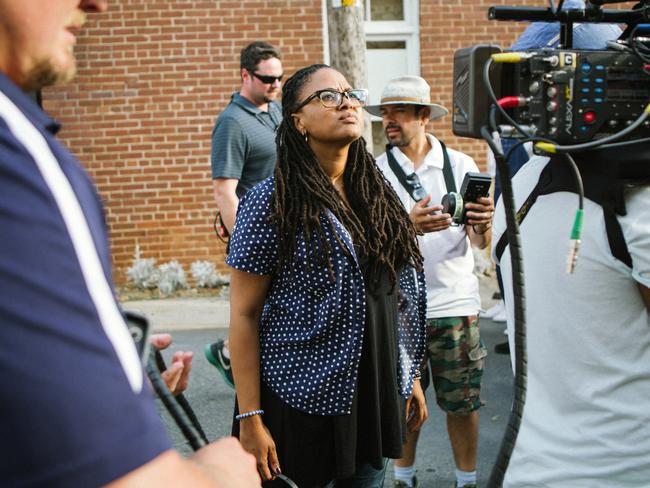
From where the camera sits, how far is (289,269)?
2.70 meters

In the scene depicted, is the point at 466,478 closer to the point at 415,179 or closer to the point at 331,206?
the point at 415,179

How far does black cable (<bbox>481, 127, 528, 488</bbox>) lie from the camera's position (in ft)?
5.20

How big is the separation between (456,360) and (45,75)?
3288 mm

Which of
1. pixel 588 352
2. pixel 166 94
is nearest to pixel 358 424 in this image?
pixel 588 352

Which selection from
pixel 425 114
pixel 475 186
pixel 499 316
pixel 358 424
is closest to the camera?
pixel 358 424

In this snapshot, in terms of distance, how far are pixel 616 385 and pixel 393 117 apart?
2.74 m

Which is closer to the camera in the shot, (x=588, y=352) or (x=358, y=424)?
(x=588, y=352)

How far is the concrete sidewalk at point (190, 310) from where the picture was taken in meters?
7.80

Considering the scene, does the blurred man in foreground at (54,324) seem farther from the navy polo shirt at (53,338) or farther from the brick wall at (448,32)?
the brick wall at (448,32)

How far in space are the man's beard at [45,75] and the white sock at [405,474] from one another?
3.49m

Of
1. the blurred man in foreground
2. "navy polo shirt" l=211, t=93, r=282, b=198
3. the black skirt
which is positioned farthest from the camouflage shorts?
the blurred man in foreground

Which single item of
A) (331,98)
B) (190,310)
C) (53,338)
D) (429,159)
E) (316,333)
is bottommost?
(190,310)

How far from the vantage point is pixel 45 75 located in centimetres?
97

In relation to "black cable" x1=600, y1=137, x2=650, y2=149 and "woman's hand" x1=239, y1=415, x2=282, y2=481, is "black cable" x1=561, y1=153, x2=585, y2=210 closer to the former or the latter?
"black cable" x1=600, y1=137, x2=650, y2=149
